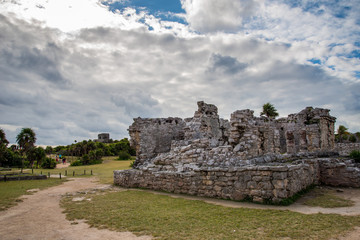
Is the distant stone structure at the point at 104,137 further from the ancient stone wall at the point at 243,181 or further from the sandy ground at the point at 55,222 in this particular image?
the sandy ground at the point at 55,222

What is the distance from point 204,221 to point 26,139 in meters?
36.6

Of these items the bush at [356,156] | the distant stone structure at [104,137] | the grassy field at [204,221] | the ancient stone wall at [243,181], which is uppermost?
the distant stone structure at [104,137]

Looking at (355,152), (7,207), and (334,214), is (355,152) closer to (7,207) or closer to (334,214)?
(334,214)

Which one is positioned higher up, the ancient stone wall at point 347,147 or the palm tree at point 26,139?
the palm tree at point 26,139

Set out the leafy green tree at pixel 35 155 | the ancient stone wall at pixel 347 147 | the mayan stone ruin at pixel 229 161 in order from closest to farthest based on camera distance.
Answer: the mayan stone ruin at pixel 229 161
the ancient stone wall at pixel 347 147
the leafy green tree at pixel 35 155

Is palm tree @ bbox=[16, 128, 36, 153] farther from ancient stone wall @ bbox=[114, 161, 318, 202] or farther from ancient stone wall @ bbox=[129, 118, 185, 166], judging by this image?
ancient stone wall @ bbox=[114, 161, 318, 202]

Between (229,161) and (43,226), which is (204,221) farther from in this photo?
(43,226)

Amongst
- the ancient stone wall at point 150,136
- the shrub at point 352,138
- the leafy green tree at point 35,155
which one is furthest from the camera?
the shrub at point 352,138

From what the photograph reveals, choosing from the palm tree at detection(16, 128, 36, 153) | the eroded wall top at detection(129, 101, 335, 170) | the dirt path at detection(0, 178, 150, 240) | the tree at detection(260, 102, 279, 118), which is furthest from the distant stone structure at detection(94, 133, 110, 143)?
the dirt path at detection(0, 178, 150, 240)

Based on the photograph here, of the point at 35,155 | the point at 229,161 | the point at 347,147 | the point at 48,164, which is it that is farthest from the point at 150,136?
the point at 347,147

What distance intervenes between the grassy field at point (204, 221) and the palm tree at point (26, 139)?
31077 mm

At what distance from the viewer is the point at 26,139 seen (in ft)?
112

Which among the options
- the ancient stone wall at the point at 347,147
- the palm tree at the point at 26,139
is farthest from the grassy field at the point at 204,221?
the palm tree at the point at 26,139

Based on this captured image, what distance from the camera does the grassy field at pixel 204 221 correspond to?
5.02 metres
